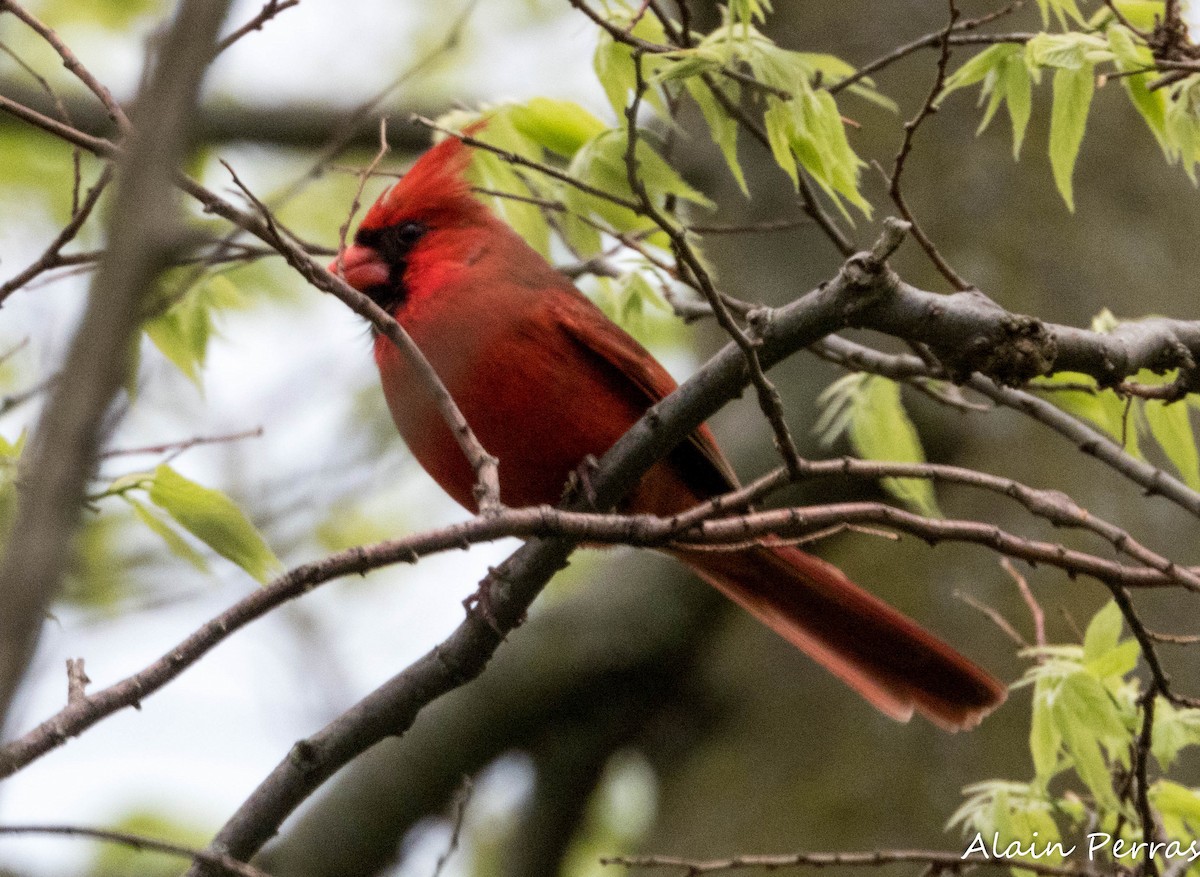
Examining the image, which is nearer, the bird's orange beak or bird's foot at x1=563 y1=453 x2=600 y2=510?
bird's foot at x1=563 y1=453 x2=600 y2=510

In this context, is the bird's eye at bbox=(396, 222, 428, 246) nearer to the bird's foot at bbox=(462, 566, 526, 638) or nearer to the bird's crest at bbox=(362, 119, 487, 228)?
the bird's crest at bbox=(362, 119, 487, 228)

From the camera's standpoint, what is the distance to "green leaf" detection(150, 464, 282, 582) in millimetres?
2285

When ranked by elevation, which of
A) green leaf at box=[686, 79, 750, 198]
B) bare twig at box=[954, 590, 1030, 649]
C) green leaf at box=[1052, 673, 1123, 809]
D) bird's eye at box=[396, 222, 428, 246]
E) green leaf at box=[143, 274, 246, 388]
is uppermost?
bird's eye at box=[396, 222, 428, 246]

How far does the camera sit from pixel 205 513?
229 cm

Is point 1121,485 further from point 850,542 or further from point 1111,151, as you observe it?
point 1111,151

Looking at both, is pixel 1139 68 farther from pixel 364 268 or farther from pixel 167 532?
pixel 364 268

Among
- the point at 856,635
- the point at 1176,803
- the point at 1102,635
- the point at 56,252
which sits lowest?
the point at 1176,803

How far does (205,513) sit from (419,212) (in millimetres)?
1470

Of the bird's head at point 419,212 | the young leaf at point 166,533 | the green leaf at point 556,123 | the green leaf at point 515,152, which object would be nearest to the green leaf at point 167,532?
the young leaf at point 166,533

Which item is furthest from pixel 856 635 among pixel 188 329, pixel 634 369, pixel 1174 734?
pixel 188 329

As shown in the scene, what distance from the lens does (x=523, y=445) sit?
2.98 meters

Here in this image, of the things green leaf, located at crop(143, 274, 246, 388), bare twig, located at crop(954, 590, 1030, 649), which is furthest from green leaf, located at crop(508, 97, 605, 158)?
bare twig, located at crop(954, 590, 1030, 649)

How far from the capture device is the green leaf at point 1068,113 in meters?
2.30

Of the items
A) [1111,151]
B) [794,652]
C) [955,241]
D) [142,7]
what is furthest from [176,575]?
[142,7]
